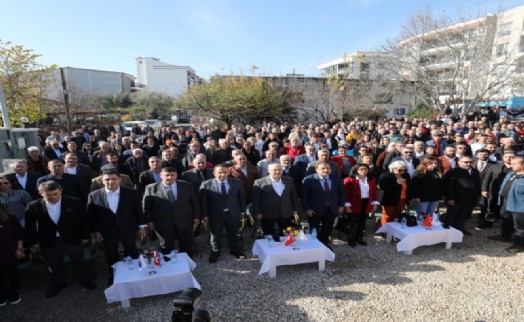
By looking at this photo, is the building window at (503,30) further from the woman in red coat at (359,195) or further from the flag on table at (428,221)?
the woman in red coat at (359,195)

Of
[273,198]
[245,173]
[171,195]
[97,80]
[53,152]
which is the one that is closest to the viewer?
[171,195]

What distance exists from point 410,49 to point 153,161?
1977 centimetres

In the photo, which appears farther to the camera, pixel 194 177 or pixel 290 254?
pixel 194 177

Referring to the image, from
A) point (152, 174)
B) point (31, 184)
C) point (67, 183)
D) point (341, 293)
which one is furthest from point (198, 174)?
point (341, 293)

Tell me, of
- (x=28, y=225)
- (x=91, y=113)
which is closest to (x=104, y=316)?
(x=28, y=225)

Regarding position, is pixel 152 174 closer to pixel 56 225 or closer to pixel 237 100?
pixel 56 225

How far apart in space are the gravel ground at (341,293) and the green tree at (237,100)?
15818 mm

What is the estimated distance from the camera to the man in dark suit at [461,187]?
5742 mm

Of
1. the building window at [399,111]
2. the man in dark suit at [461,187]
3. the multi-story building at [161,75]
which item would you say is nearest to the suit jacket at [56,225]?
the man in dark suit at [461,187]

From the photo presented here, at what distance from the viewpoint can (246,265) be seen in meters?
4.91

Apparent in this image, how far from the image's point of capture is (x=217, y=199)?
488 cm

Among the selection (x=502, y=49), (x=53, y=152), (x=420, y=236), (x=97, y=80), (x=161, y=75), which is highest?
(x=161, y=75)

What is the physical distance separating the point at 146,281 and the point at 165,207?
1140mm

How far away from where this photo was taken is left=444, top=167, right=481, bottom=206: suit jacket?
573cm
